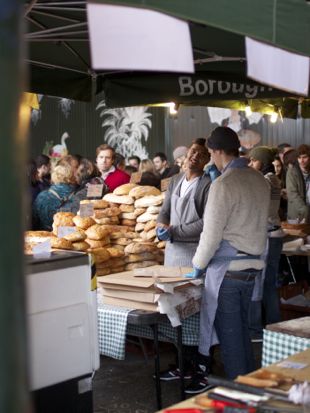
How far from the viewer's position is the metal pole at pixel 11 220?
30.7 inches

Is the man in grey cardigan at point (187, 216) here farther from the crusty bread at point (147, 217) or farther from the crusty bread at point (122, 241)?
the crusty bread at point (147, 217)

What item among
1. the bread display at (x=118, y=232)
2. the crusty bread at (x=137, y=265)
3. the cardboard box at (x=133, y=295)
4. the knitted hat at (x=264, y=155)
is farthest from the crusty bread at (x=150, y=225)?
the knitted hat at (x=264, y=155)

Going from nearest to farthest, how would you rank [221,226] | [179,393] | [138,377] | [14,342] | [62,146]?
1. [14,342]
2. [221,226]
3. [179,393]
4. [138,377]
5. [62,146]

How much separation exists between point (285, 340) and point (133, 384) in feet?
7.22

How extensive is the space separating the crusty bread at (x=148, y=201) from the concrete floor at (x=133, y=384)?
138 centimetres

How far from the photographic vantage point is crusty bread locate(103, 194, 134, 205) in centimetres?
668

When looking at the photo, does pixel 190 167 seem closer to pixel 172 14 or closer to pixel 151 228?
pixel 151 228

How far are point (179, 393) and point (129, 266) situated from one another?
1317 millimetres

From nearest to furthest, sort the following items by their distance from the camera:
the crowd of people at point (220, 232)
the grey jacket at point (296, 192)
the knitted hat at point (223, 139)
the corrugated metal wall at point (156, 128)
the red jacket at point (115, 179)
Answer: the crowd of people at point (220, 232) < the knitted hat at point (223, 139) < the red jacket at point (115, 179) < the grey jacket at point (296, 192) < the corrugated metal wall at point (156, 128)

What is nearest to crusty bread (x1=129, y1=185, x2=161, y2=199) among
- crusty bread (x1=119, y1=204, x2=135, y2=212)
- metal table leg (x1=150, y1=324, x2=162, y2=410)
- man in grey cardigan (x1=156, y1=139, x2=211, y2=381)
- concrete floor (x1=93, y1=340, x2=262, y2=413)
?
crusty bread (x1=119, y1=204, x2=135, y2=212)

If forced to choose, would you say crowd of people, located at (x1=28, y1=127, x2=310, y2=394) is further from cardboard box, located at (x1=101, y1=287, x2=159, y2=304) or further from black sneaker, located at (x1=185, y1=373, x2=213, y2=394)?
cardboard box, located at (x1=101, y1=287, x2=159, y2=304)

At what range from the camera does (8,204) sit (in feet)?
2.62

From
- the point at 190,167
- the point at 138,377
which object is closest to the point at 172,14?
the point at 190,167

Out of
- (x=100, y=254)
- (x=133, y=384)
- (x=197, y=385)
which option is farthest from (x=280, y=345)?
(x=100, y=254)
